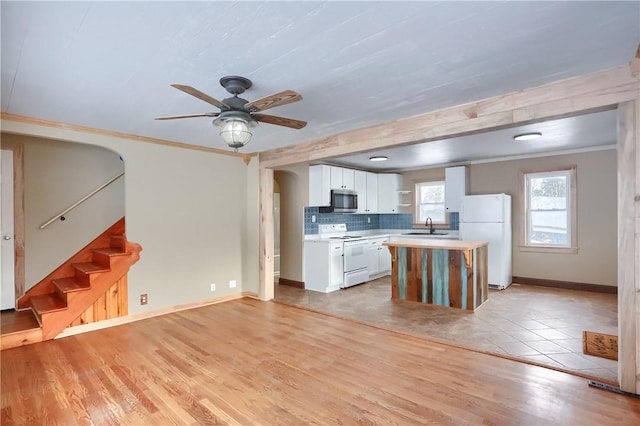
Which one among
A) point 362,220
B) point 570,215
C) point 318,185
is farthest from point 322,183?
point 570,215

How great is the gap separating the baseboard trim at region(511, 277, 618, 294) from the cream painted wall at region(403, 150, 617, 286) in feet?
0.18

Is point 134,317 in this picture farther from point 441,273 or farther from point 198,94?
point 441,273

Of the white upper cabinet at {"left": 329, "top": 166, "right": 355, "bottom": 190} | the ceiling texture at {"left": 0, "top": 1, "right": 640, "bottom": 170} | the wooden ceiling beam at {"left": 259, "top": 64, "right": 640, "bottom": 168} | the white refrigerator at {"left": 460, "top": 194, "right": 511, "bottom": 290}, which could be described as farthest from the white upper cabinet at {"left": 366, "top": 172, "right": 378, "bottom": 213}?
the ceiling texture at {"left": 0, "top": 1, "right": 640, "bottom": 170}

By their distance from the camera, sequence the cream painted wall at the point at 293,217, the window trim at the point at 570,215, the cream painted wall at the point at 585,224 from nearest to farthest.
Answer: the cream painted wall at the point at 585,224
the window trim at the point at 570,215
the cream painted wall at the point at 293,217

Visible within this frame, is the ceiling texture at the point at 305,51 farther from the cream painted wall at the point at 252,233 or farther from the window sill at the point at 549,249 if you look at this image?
the window sill at the point at 549,249

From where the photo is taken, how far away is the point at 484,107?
2938 millimetres

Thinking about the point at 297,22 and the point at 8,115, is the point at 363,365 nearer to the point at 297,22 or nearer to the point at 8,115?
the point at 297,22

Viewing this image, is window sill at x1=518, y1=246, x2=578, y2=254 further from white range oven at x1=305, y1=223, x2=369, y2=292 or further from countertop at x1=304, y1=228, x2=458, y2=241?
white range oven at x1=305, y1=223, x2=369, y2=292

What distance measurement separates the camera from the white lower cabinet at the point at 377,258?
6473 millimetres

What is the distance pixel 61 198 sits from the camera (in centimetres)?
453

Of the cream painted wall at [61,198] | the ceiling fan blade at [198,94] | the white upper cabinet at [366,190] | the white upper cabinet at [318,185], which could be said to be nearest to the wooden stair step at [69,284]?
the cream painted wall at [61,198]

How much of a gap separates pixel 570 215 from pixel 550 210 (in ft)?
0.99

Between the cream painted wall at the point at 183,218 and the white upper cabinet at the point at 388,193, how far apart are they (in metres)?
3.08

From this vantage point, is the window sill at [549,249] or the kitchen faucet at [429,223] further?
the kitchen faucet at [429,223]
